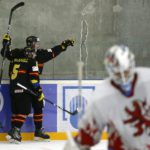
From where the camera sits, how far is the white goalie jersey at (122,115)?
2.38 meters

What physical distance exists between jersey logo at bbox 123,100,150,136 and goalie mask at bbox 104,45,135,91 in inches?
3.7

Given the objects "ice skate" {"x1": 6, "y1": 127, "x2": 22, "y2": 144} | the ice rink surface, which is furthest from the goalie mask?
"ice skate" {"x1": 6, "y1": 127, "x2": 22, "y2": 144}

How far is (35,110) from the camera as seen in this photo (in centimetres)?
590

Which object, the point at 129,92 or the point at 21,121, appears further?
the point at 21,121

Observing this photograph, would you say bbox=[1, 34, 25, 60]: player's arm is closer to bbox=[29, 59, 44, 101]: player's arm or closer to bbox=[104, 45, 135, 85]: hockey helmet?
bbox=[29, 59, 44, 101]: player's arm

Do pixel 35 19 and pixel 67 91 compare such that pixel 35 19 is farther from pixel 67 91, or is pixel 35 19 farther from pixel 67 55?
pixel 67 91

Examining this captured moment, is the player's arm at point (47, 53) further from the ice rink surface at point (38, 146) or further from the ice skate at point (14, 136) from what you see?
the ice rink surface at point (38, 146)

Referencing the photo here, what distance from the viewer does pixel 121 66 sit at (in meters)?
2.30

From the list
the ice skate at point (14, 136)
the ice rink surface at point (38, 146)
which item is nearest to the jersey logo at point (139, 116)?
the ice rink surface at point (38, 146)

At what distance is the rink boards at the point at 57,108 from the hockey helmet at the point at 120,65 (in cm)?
365

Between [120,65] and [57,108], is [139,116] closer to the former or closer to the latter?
[120,65]

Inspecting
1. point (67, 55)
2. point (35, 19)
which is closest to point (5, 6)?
point (35, 19)

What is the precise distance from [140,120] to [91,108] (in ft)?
0.75

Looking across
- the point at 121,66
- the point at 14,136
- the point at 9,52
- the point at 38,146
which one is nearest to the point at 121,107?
the point at 121,66
